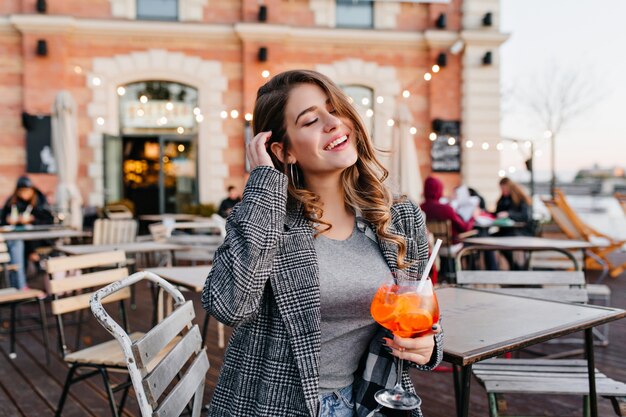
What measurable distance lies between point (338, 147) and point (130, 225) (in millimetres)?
5265

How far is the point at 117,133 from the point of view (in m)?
11.0

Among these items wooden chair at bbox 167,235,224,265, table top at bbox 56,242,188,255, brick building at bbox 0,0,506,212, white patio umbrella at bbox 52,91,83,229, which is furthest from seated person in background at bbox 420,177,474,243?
white patio umbrella at bbox 52,91,83,229

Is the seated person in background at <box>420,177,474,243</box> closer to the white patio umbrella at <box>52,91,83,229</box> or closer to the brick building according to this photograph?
the brick building

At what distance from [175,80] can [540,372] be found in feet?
33.3

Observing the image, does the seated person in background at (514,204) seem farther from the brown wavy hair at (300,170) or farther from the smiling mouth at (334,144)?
the smiling mouth at (334,144)

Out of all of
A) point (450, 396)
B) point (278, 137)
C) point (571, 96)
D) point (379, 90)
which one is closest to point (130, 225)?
point (450, 396)

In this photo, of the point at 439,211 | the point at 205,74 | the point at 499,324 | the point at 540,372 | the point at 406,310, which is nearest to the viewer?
the point at 406,310

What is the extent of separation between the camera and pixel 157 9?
11.2 meters

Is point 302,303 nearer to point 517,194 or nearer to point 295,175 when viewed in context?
point 295,175

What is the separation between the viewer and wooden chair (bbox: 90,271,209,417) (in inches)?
49.7

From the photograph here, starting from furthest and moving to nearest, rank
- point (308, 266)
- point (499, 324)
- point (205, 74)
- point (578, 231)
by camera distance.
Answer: point (205, 74) → point (578, 231) → point (499, 324) → point (308, 266)

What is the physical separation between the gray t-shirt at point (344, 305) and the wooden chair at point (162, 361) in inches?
15.3

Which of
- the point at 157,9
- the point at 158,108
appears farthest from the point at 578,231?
the point at 157,9

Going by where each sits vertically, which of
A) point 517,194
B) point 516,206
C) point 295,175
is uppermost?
point 295,175
